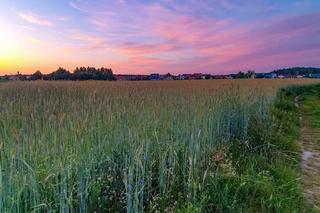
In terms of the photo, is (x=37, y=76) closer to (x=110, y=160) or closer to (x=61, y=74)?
(x=61, y=74)

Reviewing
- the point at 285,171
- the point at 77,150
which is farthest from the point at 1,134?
the point at 285,171

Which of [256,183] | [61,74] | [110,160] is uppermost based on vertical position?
[61,74]

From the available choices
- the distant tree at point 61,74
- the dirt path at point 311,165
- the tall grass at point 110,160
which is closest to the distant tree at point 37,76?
the distant tree at point 61,74

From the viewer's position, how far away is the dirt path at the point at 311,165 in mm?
4941

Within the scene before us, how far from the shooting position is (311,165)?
652 cm

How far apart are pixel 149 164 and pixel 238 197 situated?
1150 mm

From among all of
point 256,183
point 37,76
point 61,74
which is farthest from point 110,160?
point 61,74

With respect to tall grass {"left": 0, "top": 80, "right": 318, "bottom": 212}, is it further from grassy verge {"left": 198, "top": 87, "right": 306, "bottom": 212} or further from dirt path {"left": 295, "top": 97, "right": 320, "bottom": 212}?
dirt path {"left": 295, "top": 97, "right": 320, "bottom": 212}

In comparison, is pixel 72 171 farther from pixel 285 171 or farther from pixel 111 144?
pixel 285 171

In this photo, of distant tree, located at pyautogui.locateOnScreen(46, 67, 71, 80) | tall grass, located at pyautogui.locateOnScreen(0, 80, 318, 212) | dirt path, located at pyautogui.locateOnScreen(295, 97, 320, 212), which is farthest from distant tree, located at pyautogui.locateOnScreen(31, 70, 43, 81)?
tall grass, located at pyautogui.locateOnScreen(0, 80, 318, 212)

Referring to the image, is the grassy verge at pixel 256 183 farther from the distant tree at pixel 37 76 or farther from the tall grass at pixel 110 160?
the distant tree at pixel 37 76

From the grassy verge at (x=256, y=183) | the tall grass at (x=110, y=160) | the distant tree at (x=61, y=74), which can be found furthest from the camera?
the distant tree at (x=61, y=74)

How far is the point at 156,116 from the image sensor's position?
5023 mm

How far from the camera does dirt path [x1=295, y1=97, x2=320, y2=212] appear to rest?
195 inches
